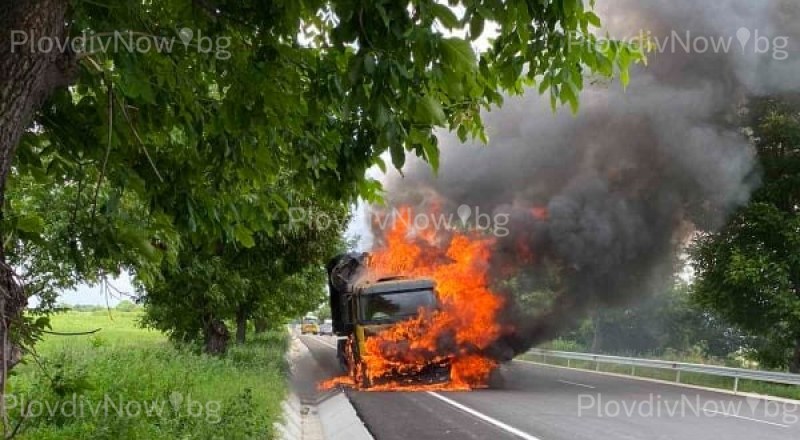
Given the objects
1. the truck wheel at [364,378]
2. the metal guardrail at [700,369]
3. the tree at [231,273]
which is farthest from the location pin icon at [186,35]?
the metal guardrail at [700,369]

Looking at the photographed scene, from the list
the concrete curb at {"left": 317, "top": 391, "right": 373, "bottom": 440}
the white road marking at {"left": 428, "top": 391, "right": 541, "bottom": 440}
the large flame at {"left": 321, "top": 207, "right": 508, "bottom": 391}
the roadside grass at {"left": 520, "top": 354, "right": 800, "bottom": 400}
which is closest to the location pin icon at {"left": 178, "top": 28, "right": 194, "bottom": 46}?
the concrete curb at {"left": 317, "top": 391, "right": 373, "bottom": 440}

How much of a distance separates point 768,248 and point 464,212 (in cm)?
821

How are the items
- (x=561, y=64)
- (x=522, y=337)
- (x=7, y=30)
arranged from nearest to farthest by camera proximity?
(x=7, y=30) → (x=561, y=64) → (x=522, y=337)

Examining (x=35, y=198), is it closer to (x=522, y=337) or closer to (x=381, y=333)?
(x=381, y=333)

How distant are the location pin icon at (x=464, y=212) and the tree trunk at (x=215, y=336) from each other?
6.41 m

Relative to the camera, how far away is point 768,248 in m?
17.3

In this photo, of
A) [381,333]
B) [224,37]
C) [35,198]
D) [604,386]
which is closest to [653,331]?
[604,386]

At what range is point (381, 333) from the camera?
48.9 feet

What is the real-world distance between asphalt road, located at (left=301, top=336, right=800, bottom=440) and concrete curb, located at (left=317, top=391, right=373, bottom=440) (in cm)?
18

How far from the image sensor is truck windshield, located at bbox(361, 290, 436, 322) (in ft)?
49.7

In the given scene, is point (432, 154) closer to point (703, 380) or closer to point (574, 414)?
point (574, 414)

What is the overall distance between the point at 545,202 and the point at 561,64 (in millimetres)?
13749

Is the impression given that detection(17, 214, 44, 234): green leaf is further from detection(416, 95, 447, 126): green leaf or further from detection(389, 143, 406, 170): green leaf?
detection(416, 95, 447, 126): green leaf

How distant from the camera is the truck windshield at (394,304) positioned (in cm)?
1514
